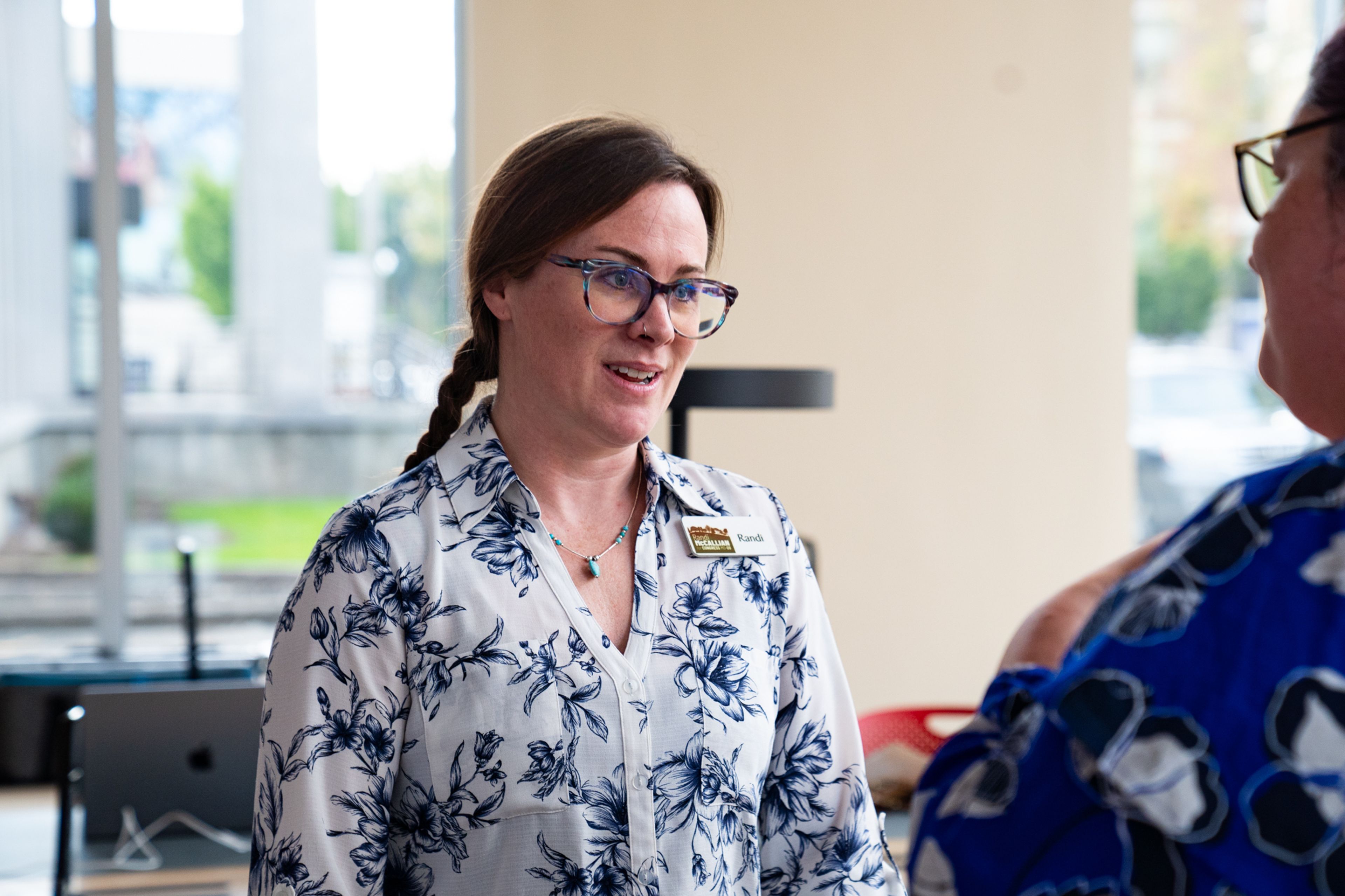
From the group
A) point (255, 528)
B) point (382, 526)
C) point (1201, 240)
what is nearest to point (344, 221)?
point (255, 528)

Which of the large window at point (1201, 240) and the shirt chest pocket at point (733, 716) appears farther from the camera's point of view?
the large window at point (1201, 240)

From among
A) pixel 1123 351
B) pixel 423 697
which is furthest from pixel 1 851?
pixel 1123 351

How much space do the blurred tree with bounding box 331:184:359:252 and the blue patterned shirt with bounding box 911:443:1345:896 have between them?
4.02 metres

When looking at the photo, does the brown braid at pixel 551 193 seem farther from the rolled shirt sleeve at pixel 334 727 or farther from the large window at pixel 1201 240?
the large window at pixel 1201 240

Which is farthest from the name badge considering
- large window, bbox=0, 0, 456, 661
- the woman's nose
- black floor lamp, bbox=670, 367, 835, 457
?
large window, bbox=0, 0, 456, 661

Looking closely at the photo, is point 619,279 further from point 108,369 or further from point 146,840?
point 108,369

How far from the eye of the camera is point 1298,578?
599mm

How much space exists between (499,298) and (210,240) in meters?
3.24

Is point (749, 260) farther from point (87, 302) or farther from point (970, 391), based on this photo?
point (87, 302)

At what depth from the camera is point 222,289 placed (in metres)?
4.28

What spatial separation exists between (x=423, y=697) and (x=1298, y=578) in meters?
0.90

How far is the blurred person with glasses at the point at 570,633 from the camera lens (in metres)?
1.20

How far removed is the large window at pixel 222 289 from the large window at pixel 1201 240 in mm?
2896

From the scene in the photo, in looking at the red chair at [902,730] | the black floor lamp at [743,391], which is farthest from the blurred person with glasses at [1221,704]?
the red chair at [902,730]
